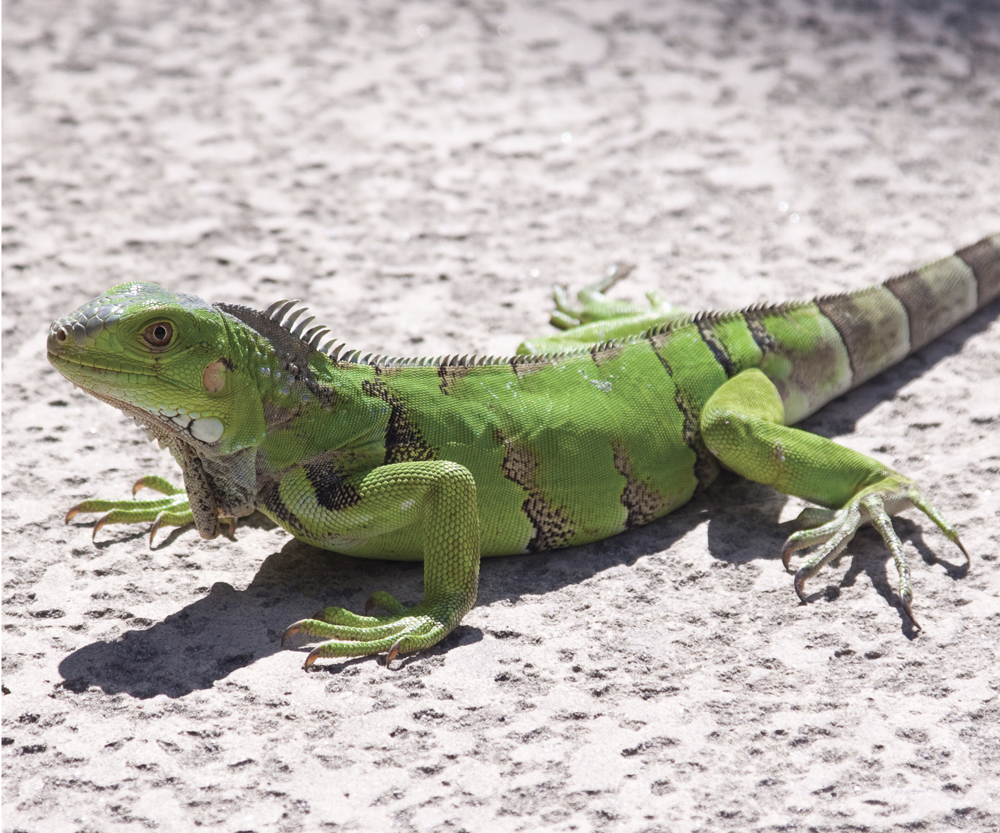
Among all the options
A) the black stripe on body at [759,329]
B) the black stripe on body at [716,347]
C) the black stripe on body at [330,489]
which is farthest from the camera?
the black stripe on body at [759,329]

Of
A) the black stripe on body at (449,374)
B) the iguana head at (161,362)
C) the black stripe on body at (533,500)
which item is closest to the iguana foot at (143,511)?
the iguana head at (161,362)

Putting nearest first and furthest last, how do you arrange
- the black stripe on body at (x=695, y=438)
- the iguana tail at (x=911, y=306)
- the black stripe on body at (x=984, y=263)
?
the black stripe on body at (x=695, y=438) → the iguana tail at (x=911, y=306) → the black stripe on body at (x=984, y=263)

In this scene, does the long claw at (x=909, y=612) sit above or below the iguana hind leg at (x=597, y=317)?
below

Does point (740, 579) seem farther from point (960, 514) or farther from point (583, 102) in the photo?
point (583, 102)

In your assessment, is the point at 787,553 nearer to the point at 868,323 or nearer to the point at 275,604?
the point at 868,323

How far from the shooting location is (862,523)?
3.45 metres

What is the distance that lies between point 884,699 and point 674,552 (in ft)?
2.69

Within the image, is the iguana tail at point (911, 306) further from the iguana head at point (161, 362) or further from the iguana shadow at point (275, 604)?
the iguana head at point (161, 362)

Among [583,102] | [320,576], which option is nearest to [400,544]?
[320,576]

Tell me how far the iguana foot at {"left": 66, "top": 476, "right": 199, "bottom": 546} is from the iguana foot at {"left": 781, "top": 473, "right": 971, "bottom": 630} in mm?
1860

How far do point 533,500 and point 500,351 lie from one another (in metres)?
1.20

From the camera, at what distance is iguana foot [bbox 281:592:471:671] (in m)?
2.95

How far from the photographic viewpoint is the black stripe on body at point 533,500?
11.0 ft

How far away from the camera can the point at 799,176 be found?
561cm
